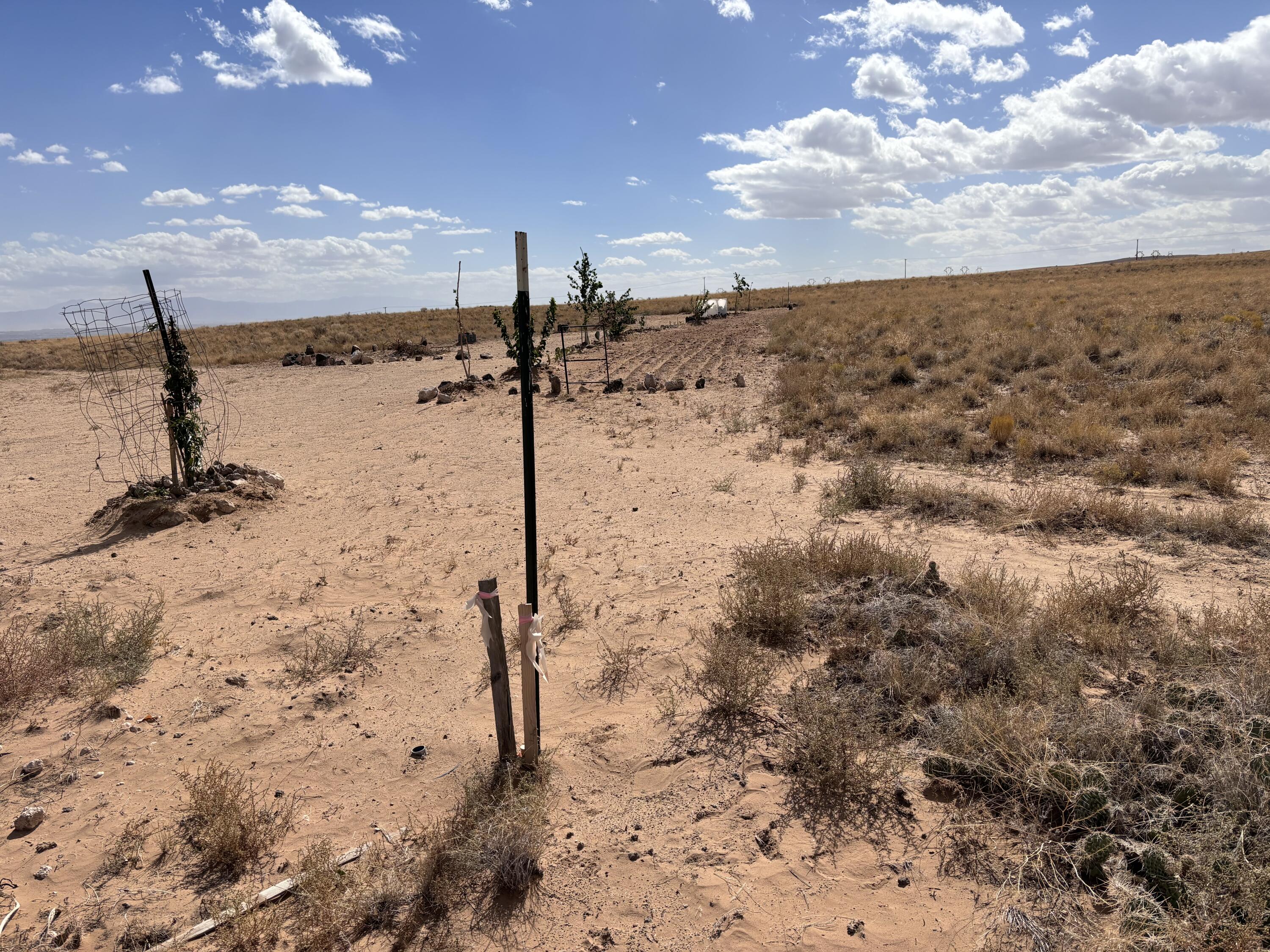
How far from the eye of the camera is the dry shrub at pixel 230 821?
3.05m

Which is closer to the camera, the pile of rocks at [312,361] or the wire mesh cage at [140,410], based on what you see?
the wire mesh cage at [140,410]

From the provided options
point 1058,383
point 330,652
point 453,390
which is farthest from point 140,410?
point 1058,383

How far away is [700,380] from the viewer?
16.2 meters

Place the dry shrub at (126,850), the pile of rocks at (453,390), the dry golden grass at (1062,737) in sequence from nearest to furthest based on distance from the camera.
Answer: the dry golden grass at (1062,737) < the dry shrub at (126,850) < the pile of rocks at (453,390)

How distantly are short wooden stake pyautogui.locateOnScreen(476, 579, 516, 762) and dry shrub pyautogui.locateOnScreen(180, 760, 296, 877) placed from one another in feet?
3.59

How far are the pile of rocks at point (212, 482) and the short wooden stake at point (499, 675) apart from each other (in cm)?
639

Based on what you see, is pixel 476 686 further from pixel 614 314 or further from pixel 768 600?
pixel 614 314

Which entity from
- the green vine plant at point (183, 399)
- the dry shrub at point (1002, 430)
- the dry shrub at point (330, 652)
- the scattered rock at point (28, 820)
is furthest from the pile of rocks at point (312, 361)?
the scattered rock at point (28, 820)

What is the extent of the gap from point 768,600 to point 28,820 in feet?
14.3

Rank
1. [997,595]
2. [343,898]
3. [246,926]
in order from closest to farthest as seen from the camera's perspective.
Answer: [246,926]
[343,898]
[997,595]

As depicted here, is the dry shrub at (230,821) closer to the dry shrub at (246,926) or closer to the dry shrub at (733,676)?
the dry shrub at (246,926)

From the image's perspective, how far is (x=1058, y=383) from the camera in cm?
1214

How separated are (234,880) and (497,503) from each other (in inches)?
218

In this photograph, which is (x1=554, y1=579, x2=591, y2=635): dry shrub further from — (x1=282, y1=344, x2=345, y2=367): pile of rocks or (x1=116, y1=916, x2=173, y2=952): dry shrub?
(x1=282, y1=344, x2=345, y2=367): pile of rocks
